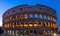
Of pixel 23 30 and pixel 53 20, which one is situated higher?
pixel 53 20

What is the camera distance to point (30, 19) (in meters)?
78.8

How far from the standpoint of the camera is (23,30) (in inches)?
3137

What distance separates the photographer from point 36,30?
79250 millimetres

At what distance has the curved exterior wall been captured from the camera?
79000 mm

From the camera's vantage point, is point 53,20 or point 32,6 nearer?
point 32,6

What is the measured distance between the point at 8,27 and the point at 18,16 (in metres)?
9.16

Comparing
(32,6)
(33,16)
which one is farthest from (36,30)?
(32,6)

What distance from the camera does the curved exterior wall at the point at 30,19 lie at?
7900 centimetres

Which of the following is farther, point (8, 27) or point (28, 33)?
point (8, 27)

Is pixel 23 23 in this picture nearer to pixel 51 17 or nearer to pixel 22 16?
pixel 22 16

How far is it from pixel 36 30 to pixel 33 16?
759 cm

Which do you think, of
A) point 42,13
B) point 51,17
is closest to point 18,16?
point 42,13

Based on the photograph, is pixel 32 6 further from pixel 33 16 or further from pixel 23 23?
pixel 23 23

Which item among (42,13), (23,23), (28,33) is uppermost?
(42,13)
